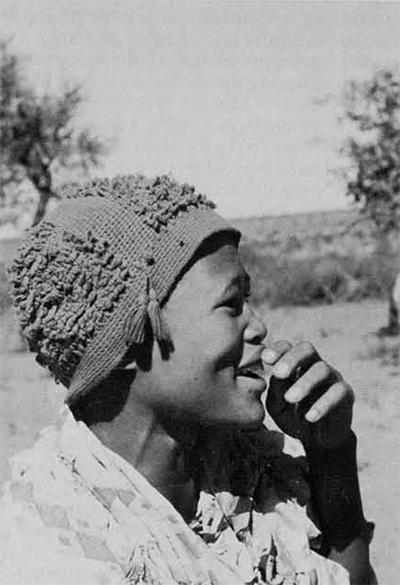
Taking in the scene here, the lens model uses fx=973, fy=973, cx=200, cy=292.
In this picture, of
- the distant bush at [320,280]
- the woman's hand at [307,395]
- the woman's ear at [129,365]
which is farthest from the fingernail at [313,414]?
the distant bush at [320,280]

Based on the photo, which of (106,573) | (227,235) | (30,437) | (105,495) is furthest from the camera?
(30,437)

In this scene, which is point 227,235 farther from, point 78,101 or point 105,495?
point 78,101

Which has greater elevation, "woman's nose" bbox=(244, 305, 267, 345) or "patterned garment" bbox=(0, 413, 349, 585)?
"woman's nose" bbox=(244, 305, 267, 345)

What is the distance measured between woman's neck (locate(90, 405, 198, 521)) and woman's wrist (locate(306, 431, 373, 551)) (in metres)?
0.33

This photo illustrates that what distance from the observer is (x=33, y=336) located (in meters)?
2.01

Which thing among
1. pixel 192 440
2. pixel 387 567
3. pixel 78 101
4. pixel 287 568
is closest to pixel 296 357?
pixel 192 440

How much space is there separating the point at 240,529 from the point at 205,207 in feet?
2.27

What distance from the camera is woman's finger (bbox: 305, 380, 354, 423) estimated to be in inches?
78.5

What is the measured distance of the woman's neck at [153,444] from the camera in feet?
6.54

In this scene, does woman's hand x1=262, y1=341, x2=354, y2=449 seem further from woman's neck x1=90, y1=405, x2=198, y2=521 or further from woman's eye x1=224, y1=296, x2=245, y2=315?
woman's neck x1=90, y1=405, x2=198, y2=521

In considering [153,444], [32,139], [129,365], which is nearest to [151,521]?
[153,444]

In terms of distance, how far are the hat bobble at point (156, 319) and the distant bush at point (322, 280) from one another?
19.5m

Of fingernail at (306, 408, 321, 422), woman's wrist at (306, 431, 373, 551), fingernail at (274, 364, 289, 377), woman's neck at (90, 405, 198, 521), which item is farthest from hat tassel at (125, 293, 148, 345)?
woman's wrist at (306, 431, 373, 551)

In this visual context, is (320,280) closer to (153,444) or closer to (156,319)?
(153,444)
